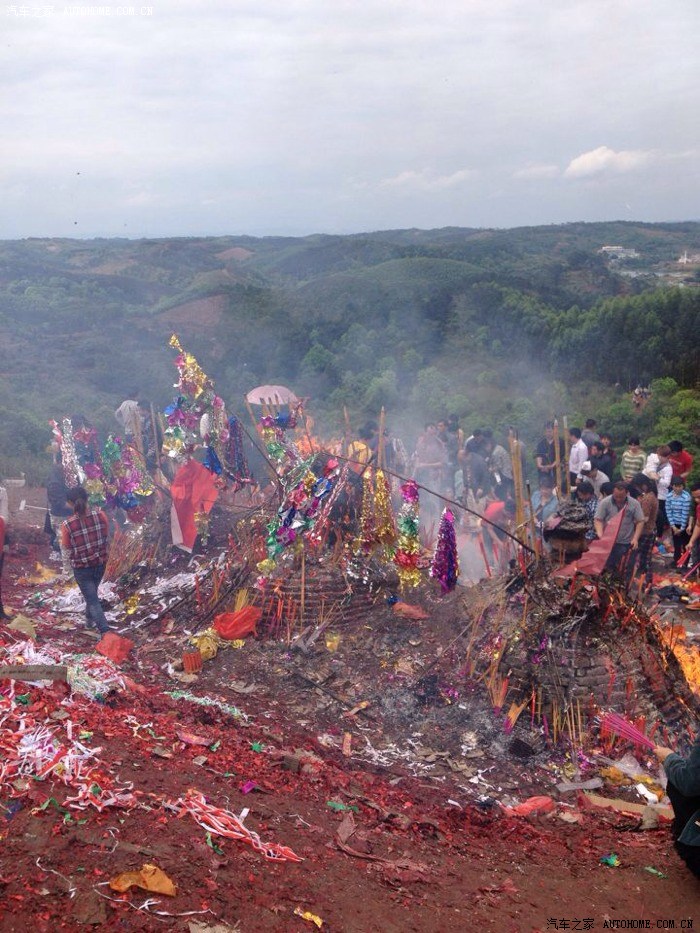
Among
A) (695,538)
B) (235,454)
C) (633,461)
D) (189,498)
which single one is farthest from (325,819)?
(633,461)

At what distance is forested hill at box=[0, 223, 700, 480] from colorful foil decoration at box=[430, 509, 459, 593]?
842cm

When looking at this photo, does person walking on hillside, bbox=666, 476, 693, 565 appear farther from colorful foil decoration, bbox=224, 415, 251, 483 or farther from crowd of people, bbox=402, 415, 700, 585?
colorful foil decoration, bbox=224, 415, 251, 483

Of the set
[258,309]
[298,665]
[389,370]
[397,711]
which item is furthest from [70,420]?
[258,309]

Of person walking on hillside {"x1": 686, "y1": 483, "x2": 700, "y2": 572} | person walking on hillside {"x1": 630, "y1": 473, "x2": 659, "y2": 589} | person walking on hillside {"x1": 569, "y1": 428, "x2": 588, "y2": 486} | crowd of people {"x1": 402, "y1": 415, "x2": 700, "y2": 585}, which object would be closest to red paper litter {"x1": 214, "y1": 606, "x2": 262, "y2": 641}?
crowd of people {"x1": 402, "y1": 415, "x2": 700, "y2": 585}

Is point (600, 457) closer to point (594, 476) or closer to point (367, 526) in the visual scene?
point (594, 476)

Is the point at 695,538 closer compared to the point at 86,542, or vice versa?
the point at 86,542

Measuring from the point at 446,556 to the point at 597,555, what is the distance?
4.34 feet

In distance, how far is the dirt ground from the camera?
3336 mm

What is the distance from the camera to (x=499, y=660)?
5883 mm

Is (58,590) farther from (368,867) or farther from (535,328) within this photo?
(535,328)

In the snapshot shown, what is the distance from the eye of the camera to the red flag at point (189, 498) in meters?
8.90

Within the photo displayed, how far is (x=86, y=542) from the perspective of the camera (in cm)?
695

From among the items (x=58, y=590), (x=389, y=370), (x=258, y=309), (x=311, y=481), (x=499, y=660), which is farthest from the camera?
(x=258, y=309)

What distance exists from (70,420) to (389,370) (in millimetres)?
11525
